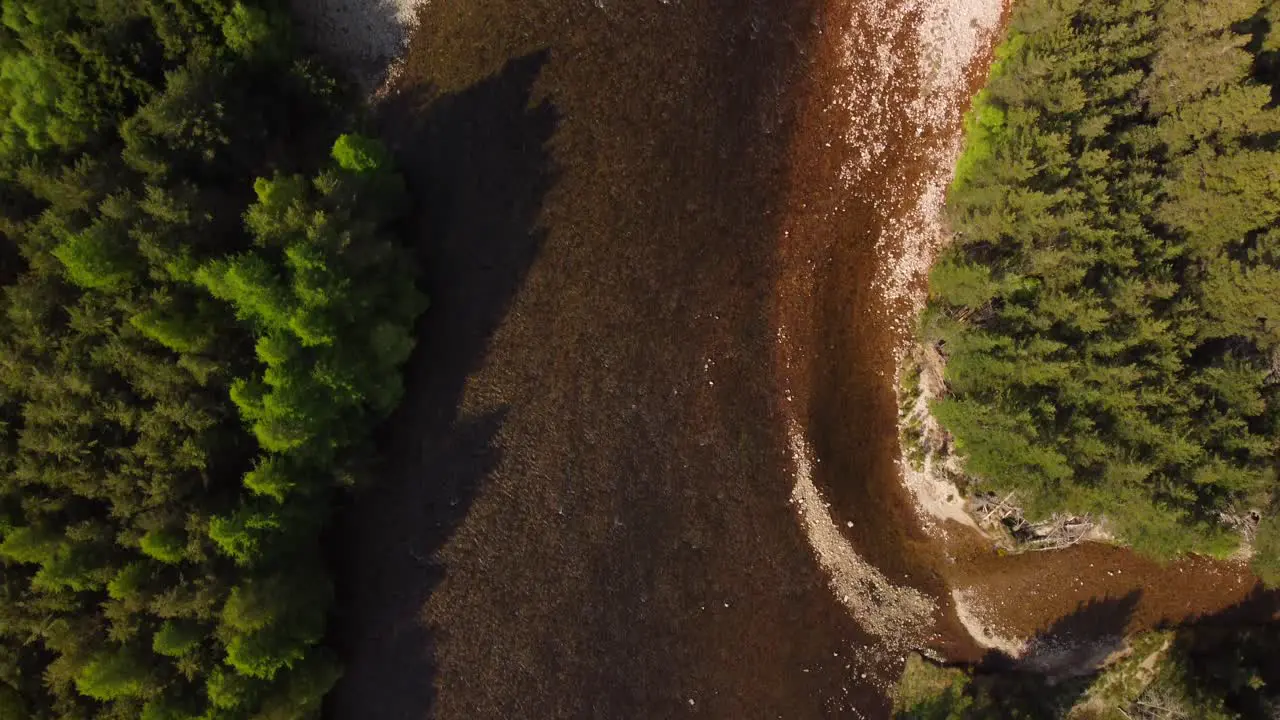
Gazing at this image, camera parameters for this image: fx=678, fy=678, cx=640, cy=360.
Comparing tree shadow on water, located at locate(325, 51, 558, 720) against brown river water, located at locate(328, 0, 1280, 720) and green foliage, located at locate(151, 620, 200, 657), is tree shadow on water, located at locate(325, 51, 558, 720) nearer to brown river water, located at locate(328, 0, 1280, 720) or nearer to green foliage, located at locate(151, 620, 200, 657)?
brown river water, located at locate(328, 0, 1280, 720)

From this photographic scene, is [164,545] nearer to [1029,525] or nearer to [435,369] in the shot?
[435,369]

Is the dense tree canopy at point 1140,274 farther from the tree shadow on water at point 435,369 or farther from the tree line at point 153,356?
the tree line at point 153,356

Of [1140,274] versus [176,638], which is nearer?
[176,638]

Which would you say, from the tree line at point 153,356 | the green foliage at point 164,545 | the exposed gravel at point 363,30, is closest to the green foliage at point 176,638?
the tree line at point 153,356

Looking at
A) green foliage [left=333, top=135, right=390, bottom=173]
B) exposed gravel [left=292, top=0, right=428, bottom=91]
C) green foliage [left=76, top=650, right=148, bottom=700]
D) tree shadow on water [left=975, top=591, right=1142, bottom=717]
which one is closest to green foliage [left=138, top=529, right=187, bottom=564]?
green foliage [left=76, top=650, right=148, bottom=700]

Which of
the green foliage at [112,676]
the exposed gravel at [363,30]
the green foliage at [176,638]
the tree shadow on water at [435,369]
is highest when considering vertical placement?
the exposed gravel at [363,30]

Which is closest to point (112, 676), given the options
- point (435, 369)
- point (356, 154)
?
point (435, 369)

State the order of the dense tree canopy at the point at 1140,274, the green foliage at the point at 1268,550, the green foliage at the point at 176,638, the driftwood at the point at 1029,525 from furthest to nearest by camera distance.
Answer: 1. the driftwood at the point at 1029,525
2. the green foliage at the point at 1268,550
3. the dense tree canopy at the point at 1140,274
4. the green foliage at the point at 176,638
